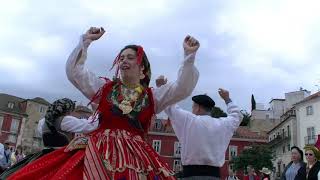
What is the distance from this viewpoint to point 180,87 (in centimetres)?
331

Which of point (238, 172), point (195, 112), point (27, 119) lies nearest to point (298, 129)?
point (238, 172)

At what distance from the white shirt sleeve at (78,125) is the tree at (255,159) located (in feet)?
Result: 144

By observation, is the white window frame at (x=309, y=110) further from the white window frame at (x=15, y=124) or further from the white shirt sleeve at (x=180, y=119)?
the white shirt sleeve at (x=180, y=119)

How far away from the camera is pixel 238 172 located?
52.4 meters

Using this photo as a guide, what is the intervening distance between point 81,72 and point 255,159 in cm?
4508

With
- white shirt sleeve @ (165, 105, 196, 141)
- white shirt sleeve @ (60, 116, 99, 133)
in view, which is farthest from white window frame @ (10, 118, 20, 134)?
white shirt sleeve @ (60, 116, 99, 133)

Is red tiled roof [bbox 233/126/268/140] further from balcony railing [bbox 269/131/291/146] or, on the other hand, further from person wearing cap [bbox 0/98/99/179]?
person wearing cap [bbox 0/98/99/179]

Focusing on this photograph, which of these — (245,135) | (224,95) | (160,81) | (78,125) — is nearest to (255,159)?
(245,135)

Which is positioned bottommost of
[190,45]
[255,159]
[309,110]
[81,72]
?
[81,72]

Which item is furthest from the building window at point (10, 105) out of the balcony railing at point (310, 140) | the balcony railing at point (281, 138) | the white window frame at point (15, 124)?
the balcony railing at point (310, 140)

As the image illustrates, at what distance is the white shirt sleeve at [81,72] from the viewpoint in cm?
345

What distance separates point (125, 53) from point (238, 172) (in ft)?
167

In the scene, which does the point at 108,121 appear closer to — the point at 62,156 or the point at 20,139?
the point at 62,156

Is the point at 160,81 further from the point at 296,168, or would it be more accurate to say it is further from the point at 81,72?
the point at 296,168
